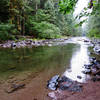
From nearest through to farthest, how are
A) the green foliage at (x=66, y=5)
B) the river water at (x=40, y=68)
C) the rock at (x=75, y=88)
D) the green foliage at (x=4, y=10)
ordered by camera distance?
the green foliage at (x=66, y=5) → the rock at (x=75, y=88) → the river water at (x=40, y=68) → the green foliage at (x=4, y=10)

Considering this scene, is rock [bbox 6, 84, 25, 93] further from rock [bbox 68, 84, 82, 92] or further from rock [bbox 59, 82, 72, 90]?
rock [bbox 68, 84, 82, 92]

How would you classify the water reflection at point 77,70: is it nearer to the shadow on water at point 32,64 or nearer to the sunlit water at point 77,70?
the sunlit water at point 77,70

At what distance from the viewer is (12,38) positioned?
12.2m

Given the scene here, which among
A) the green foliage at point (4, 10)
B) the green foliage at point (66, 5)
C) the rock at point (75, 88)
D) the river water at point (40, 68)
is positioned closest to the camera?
the green foliage at point (66, 5)

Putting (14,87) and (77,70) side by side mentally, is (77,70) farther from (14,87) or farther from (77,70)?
(14,87)

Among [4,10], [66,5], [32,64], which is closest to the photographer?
[66,5]

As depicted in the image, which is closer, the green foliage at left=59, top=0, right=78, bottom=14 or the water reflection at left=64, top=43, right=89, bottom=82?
the green foliage at left=59, top=0, right=78, bottom=14

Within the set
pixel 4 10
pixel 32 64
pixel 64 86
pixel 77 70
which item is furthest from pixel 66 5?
pixel 4 10

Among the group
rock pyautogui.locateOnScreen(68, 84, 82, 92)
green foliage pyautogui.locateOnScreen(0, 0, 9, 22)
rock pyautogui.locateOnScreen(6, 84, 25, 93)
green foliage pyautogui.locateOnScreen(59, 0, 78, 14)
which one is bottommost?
rock pyautogui.locateOnScreen(6, 84, 25, 93)

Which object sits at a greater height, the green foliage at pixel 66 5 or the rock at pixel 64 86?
the green foliage at pixel 66 5

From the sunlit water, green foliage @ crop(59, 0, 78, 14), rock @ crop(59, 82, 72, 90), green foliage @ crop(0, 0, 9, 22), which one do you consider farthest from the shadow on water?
green foliage @ crop(0, 0, 9, 22)

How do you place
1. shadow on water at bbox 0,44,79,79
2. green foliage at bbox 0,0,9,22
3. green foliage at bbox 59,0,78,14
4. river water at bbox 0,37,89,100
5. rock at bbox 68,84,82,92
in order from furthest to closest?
1. green foliage at bbox 0,0,9,22
2. shadow on water at bbox 0,44,79,79
3. river water at bbox 0,37,89,100
4. rock at bbox 68,84,82,92
5. green foliage at bbox 59,0,78,14

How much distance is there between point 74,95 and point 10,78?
207 cm

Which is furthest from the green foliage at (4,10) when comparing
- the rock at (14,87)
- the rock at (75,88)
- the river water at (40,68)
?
the rock at (75,88)
